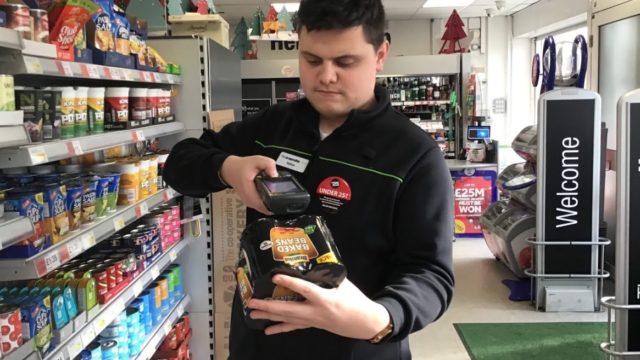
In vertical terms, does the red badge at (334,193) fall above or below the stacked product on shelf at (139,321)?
above

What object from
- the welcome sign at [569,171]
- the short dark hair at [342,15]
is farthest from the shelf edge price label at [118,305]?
the welcome sign at [569,171]

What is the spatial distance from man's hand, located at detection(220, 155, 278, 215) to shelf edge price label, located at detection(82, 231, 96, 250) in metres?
0.93

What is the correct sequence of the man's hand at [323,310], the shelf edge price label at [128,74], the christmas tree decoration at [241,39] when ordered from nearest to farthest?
1. the man's hand at [323,310]
2. the shelf edge price label at [128,74]
3. the christmas tree decoration at [241,39]

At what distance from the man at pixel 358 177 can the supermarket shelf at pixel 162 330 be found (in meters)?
1.47

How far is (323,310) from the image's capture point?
940mm

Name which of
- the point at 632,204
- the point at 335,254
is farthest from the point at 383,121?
the point at 632,204

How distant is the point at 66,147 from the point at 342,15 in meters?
1.04

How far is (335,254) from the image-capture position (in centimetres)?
107

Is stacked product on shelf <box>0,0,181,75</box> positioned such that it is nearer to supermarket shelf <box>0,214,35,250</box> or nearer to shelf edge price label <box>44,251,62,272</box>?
supermarket shelf <box>0,214,35,250</box>

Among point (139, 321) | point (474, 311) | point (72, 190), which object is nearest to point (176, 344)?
point (139, 321)

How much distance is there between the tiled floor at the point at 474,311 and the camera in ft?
13.7

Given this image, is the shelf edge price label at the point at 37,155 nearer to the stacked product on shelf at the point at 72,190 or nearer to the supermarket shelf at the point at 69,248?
the stacked product on shelf at the point at 72,190

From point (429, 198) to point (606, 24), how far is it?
5311 mm

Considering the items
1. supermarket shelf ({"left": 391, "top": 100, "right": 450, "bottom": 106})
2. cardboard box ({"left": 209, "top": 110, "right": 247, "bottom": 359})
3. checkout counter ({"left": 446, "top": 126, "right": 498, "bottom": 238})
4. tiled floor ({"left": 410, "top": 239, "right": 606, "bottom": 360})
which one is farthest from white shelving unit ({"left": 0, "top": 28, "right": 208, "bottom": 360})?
supermarket shelf ({"left": 391, "top": 100, "right": 450, "bottom": 106})
